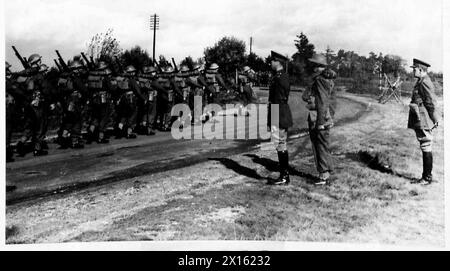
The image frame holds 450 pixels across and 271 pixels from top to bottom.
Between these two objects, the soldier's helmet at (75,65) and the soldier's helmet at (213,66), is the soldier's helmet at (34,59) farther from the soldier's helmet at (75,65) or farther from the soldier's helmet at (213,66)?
the soldier's helmet at (213,66)

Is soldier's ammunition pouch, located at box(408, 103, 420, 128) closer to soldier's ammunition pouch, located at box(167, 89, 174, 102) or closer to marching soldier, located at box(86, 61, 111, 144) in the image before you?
marching soldier, located at box(86, 61, 111, 144)

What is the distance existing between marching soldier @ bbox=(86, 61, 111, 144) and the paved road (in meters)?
0.46

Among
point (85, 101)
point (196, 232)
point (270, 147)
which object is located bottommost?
point (196, 232)

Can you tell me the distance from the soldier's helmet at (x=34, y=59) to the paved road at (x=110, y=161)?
6.26ft

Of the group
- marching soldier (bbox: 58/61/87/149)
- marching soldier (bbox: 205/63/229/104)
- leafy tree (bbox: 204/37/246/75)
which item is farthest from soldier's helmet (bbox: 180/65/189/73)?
marching soldier (bbox: 58/61/87/149)

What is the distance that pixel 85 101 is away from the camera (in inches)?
433

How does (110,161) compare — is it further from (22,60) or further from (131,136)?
(131,136)

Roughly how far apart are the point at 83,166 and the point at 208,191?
3118 millimetres

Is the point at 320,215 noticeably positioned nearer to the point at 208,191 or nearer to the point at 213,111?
the point at 208,191

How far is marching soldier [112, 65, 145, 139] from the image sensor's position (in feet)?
38.7

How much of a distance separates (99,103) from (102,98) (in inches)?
6.3

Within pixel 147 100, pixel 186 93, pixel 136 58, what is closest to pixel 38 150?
pixel 147 100

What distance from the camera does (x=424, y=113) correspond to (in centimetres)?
691
